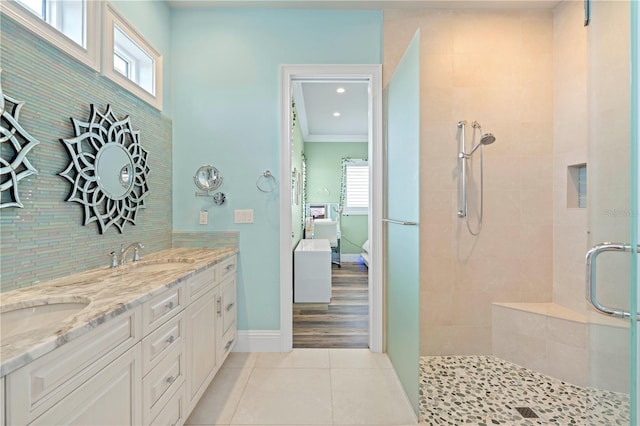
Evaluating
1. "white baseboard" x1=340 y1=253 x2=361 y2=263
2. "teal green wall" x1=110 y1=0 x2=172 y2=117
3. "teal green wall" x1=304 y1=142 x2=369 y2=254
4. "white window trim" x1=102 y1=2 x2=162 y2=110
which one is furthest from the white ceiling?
"white baseboard" x1=340 y1=253 x2=361 y2=263

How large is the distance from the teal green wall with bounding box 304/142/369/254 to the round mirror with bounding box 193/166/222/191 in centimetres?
380

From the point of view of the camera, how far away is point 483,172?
2.33 metres

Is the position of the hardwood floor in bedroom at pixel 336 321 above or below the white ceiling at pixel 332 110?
below

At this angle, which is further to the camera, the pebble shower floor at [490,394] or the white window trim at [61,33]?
the pebble shower floor at [490,394]

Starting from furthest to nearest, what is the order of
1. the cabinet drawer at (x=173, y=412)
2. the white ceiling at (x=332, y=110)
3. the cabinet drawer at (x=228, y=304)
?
the white ceiling at (x=332, y=110) → the cabinet drawer at (x=228, y=304) → the cabinet drawer at (x=173, y=412)

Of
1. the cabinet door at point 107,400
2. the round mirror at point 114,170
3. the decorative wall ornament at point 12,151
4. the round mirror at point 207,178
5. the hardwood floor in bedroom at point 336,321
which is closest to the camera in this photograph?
the cabinet door at point 107,400

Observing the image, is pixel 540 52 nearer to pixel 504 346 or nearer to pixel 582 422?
pixel 504 346

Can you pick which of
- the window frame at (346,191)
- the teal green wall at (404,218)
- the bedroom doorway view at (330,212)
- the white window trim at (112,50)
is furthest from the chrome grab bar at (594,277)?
the window frame at (346,191)

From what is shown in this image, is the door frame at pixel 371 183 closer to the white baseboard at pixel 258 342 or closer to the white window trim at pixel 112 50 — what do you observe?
the white baseboard at pixel 258 342

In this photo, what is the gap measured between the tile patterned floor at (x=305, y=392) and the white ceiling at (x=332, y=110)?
273 cm

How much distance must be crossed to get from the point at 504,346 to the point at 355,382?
1.24m

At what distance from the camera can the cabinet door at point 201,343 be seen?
5.08 ft

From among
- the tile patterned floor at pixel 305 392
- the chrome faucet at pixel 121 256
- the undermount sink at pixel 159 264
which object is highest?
the chrome faucet at pixel 121 256

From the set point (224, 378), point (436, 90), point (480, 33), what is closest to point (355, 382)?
point (224, 378)
